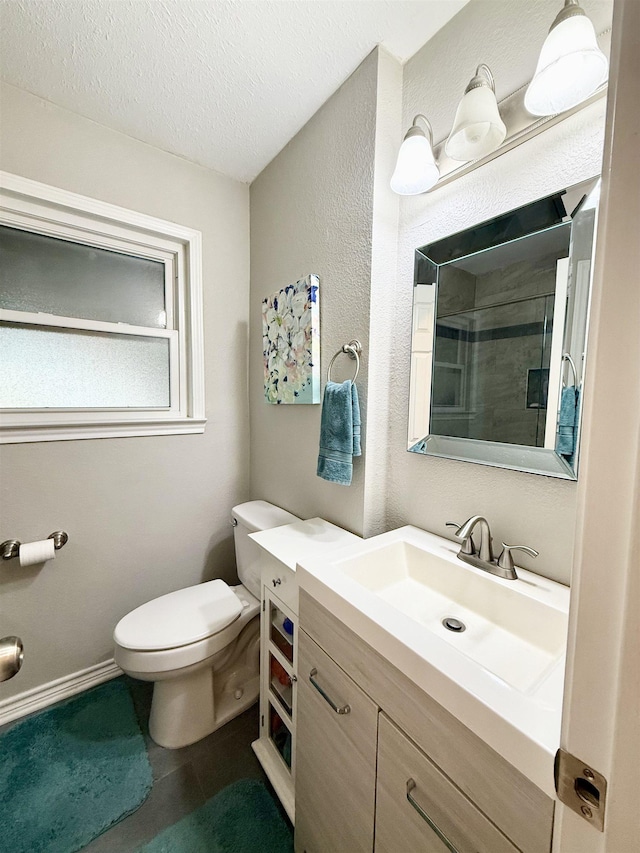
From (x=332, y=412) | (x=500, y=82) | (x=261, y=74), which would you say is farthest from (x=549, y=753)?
(x=261, y=74)

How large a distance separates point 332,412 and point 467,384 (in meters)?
0.46

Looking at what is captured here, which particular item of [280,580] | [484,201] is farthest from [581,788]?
[484,201]

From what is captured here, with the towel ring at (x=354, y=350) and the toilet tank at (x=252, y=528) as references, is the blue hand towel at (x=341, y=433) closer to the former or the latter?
the towel ring at (x=354, y=350)

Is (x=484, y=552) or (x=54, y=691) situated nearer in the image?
(x=484, y=552)

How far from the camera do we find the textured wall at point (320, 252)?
3.97 feet

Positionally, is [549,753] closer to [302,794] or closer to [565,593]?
[565,593]

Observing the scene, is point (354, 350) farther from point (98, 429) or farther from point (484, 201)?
point (98, 429)

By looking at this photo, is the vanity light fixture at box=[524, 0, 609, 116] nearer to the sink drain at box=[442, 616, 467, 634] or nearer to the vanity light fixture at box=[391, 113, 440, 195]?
the vanity light fixture at box=[391, 113, 440, 195]

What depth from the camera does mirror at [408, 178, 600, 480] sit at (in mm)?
843

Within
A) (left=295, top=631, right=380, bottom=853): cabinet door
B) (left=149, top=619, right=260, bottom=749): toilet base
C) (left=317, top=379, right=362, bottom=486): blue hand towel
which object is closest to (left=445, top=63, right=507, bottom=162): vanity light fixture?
(left=317, top=379, right=362, bottom=486): blue hand towel

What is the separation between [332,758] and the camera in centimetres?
84

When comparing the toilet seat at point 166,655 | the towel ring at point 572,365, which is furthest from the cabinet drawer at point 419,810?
the towel ring at point 572,365

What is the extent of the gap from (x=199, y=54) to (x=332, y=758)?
2168 millimetres

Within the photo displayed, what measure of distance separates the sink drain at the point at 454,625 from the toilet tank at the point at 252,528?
780mm
